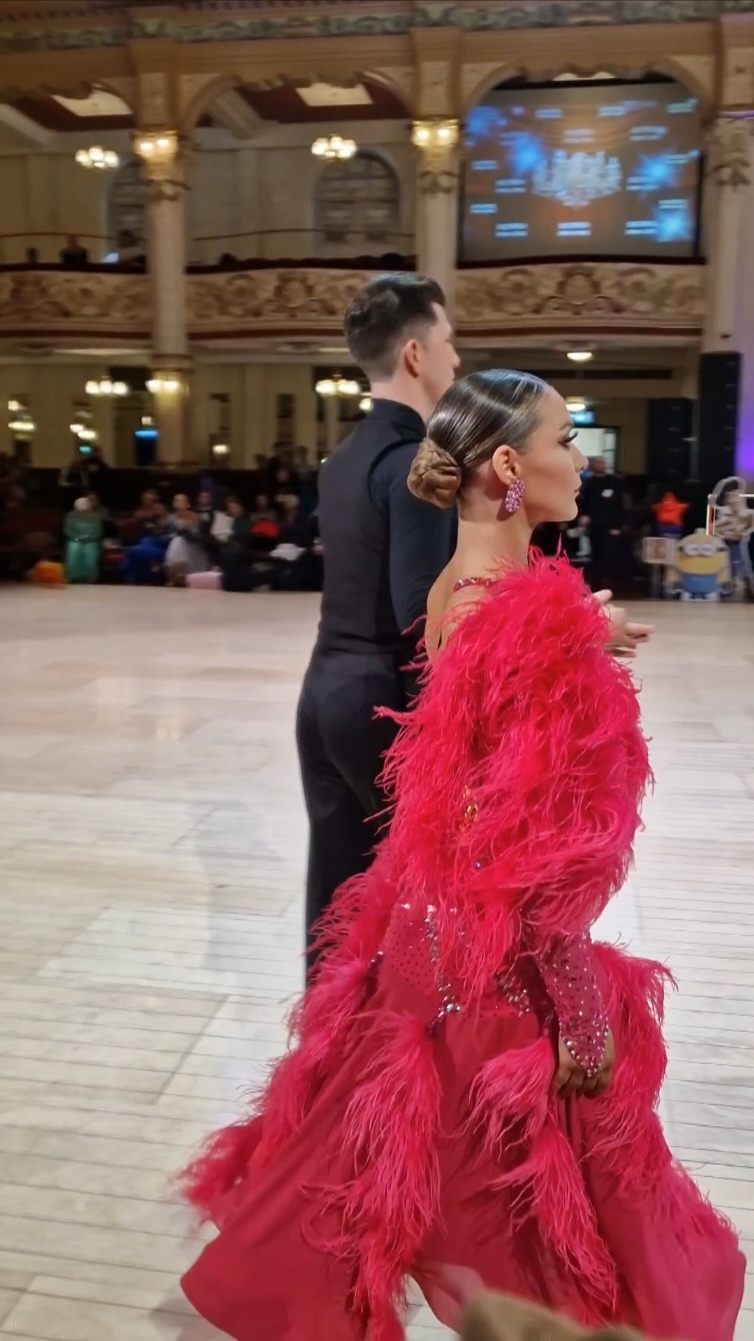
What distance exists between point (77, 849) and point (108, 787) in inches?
29.6

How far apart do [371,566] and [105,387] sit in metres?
18.7

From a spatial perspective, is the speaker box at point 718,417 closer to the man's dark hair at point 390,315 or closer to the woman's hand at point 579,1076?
the man's dark hair at point 390,315

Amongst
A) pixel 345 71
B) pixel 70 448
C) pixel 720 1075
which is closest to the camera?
pixel 720 1075

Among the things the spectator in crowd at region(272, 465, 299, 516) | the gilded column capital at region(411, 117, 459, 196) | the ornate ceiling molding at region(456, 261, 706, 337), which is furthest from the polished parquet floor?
the gilded column capital at region(411, 117, 459, 196)

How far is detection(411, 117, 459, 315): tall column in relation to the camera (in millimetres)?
13898

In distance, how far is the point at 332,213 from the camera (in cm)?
1842

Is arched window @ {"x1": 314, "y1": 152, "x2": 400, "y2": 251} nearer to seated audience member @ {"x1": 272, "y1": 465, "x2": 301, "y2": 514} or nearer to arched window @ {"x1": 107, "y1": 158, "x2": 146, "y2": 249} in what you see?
arched window @ {"x1": 107, "y1": 158, "x2": 146, "y2": 249}

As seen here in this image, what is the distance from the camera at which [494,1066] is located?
1328 millimetres

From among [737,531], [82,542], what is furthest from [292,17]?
[737,531]

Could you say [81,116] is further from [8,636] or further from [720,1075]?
[720,1075]

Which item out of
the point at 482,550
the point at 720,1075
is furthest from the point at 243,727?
the point at 482,550

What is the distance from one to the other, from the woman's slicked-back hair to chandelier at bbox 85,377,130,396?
19118 mm

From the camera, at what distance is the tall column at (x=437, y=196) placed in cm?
1390

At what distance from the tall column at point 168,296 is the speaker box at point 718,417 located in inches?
265
